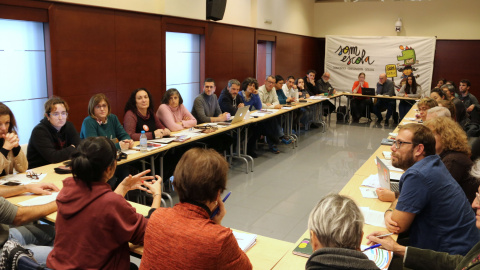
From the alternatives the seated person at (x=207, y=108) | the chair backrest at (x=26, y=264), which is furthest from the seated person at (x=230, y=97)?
the chair backrest at (x=26, y=264)

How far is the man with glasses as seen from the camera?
2148 millimetres

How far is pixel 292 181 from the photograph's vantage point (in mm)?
5551

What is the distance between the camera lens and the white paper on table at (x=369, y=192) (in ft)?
9.71

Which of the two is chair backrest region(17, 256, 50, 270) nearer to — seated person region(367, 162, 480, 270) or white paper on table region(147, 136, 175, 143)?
seated person region(367, 162, 480, 270)

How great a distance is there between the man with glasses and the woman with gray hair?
0.88 meters

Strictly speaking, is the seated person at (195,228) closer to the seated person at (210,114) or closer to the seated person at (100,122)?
the seated person at (100,122)

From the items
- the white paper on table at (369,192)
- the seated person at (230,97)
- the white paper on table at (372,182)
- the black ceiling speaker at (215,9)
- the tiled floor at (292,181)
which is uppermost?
the black ceiling speaker at (215,9)

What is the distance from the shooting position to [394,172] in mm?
3494

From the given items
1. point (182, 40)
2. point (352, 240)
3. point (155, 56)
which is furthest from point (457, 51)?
point (352, 240)

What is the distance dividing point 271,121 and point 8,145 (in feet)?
15.1

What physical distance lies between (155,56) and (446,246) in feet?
17.4

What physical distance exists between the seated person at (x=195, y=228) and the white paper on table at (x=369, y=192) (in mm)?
1604

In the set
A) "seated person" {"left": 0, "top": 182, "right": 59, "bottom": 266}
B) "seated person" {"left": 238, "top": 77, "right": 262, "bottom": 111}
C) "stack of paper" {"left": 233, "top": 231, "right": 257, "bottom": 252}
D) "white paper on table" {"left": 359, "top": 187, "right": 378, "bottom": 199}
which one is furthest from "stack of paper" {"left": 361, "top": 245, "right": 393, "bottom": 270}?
"seated person" {"left": 238, "top": 77, "right": 262, "bottom": 111}

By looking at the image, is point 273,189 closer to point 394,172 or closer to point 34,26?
point 394,172
